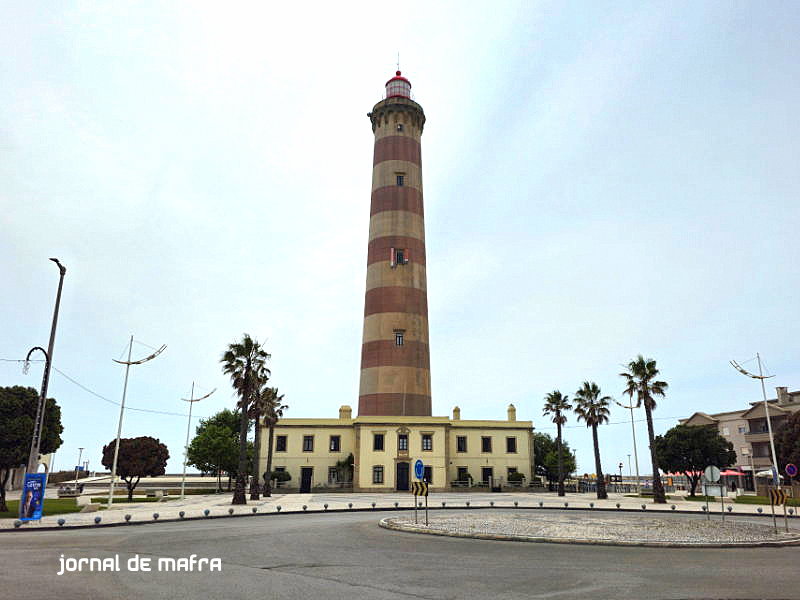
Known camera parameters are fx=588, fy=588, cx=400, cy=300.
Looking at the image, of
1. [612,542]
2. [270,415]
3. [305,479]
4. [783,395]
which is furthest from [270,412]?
[783,395]

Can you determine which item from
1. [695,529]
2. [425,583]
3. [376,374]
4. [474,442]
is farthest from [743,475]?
[425,583]

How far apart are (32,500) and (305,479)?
35129mm

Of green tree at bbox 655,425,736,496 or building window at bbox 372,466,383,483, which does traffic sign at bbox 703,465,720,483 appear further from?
green tree at bbox 655,425,736,496

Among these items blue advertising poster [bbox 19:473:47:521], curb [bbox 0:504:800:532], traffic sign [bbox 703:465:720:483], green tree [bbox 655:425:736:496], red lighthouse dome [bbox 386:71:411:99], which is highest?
red lighthouse dome [bbox 386:71:411:99]

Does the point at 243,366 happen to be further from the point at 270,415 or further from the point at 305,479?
the point at 305,479

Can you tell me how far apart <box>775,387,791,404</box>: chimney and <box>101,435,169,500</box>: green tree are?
69986 mm

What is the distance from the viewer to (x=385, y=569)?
1273 centimetres

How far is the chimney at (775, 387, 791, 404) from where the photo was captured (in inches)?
2741

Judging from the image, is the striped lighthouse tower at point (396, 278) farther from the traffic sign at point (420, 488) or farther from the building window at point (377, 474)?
the traffic sign at point (420, 488)

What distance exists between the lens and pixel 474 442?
2365 inches

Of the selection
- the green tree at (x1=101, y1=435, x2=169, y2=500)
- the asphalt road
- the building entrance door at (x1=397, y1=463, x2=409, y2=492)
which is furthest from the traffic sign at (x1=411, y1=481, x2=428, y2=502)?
the green tree at (x1=101, y1=435, x2=169, y2=500)

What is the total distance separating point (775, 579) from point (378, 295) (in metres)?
47.9

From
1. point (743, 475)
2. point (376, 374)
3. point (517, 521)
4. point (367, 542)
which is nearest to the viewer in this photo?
point (367, 542)

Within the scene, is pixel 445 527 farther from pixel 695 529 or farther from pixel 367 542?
pixel 695 529
